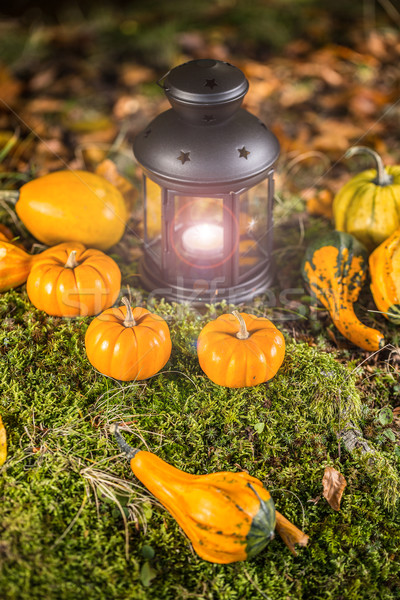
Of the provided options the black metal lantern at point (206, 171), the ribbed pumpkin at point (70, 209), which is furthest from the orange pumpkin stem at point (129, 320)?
the ribbed pumpkin at point (70, 209)

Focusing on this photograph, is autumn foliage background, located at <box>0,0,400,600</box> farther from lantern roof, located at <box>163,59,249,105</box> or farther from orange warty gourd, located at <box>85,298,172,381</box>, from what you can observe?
lantern roof, located at <box>163,59,249,105</box>

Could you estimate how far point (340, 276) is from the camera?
359cm

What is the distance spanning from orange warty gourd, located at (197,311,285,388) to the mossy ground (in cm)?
15

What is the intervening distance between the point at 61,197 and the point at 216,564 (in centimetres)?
239

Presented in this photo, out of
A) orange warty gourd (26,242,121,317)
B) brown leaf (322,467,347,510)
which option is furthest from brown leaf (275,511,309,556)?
orange warty gourd (26,242,121,317)

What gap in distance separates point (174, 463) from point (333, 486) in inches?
31.0

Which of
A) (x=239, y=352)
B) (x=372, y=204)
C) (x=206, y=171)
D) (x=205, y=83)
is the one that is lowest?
(x=239, y=352)

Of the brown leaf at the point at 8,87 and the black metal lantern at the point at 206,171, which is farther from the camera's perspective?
the brown leaf at the point at 8,87

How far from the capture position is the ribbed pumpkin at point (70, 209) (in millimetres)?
3699

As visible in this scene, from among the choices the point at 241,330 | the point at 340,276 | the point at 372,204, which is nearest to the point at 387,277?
the point at 340,276

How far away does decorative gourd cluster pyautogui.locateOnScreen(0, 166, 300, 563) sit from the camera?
2387 millimetres

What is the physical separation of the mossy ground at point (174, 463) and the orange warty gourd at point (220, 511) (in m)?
0.11

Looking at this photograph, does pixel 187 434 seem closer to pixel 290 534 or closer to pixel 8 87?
pixel 290 534

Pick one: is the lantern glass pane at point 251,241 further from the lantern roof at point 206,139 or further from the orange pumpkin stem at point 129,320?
the orange pumpkin stem at point 129,320
